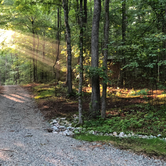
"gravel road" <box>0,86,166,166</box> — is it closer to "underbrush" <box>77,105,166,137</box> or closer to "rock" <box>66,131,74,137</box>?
"rock" <box>66,131,74,137</box>

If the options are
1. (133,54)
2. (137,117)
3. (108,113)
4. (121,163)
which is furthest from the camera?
(108,113)

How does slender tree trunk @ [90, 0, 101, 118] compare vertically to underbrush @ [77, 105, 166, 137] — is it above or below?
above

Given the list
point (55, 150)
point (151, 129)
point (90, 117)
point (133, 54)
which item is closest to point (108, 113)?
point (90, 117)

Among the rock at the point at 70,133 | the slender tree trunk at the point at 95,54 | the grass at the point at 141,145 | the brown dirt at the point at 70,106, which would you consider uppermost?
the slender tree trunk at the point at 95,54

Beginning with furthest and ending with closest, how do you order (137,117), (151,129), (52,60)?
1. (52,60)
2. (137,117)
3. (151,129)

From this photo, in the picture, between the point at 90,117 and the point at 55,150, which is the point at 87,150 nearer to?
the point at 55,150

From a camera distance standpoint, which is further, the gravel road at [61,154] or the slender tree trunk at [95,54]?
the slender tree trunk at [95,54]

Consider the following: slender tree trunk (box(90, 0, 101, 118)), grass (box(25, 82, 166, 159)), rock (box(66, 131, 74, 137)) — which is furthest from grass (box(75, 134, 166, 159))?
slender tree trunk (box(90, 0, 101, 118))

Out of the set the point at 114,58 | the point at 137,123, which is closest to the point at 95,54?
the point at 114,58

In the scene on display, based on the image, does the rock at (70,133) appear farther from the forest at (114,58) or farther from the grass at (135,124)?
the forest at (114,58)

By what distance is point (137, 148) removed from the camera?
4188mm

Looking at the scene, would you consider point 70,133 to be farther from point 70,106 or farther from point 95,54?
point 70,106

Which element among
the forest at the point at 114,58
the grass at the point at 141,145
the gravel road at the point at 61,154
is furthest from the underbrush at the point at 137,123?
the gravel road at the point at 61,154

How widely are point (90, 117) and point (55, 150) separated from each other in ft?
11.9
